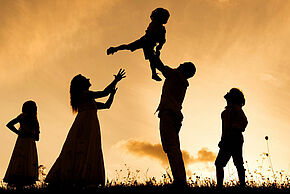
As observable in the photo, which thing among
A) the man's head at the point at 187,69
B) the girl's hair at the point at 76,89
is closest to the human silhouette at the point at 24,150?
the girl's hair at the point at 76,89

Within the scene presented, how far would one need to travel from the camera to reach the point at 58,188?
6957mm

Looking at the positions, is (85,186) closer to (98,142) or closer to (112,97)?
(98,142)

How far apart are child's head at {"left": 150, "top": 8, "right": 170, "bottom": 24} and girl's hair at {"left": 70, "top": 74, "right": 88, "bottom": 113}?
6.21ft

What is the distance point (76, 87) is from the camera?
7.56m

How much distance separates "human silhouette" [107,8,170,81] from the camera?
7484 mm

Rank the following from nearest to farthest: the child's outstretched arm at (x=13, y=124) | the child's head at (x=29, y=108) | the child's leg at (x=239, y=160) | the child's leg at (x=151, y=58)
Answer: the child's leg at (x=151, y=58)
the child's leg at (x=239, y=160)
the child's outstretched arm at (x=13, y=124)
the child's head at (x=29, y=108)

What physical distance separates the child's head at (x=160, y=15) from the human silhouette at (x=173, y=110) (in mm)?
808

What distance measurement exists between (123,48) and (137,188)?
2.67m

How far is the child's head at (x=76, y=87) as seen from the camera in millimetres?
7523

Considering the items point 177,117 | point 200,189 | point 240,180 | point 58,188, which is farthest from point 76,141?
point 240,180

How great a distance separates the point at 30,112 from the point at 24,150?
0.95 m

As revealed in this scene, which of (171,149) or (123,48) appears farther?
(123,48)

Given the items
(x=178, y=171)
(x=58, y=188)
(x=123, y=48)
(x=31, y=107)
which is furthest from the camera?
(x=31, y=107)

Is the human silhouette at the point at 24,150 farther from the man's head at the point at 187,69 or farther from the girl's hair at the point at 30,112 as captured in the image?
the man's head at the point at 187,69
